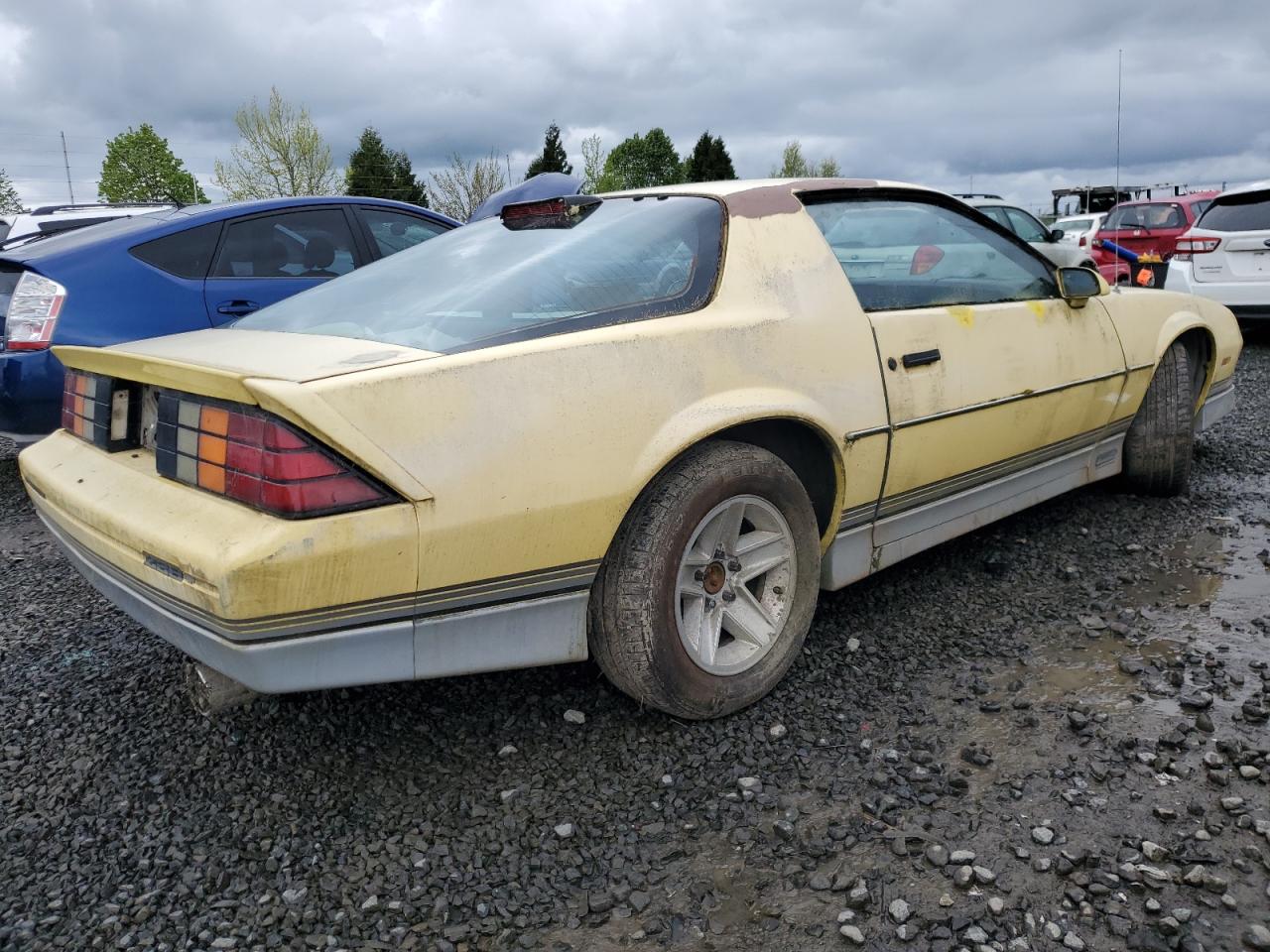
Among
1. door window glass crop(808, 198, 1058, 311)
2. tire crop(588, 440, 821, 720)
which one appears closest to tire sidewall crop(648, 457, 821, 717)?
tire crop(588, 440, 821, 720)

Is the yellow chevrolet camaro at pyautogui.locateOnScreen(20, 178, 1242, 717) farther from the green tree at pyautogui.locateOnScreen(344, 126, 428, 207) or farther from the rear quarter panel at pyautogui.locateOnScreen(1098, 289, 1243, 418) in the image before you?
the green tree at pyautogui.locateOnScreen(344, 126, 428, 207)

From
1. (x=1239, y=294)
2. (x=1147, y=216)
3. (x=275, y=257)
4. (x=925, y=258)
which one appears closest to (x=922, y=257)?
(x=925, y=258)

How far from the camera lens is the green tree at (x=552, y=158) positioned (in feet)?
131

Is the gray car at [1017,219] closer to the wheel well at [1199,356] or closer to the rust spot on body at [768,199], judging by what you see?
the wheel well at [1199,356]

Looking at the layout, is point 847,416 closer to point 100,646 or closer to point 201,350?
point 201,350

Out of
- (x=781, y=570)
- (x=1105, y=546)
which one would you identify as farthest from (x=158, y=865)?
(x=1105, y=546)

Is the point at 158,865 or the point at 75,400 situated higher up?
the point at 75,400

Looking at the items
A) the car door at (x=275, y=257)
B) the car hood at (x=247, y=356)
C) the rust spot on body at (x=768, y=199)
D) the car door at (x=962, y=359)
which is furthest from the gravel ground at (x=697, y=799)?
the car door at (x=275, y=257)

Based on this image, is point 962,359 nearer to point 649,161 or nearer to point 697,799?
point 697,799

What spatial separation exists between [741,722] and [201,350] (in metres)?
1.63

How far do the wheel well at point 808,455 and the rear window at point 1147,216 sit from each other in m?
13.0

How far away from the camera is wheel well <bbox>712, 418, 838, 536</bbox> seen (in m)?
2.65

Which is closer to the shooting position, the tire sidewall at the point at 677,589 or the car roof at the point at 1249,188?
the tire sidewall at the point at 677,589

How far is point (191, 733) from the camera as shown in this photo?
2.56 metres
